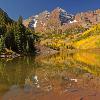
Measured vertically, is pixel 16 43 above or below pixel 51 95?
above

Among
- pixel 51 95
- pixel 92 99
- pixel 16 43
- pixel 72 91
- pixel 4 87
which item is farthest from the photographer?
pixel 16 43

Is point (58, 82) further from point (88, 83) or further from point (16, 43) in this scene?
point (16, 43)

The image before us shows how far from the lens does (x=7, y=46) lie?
134750 millimetres

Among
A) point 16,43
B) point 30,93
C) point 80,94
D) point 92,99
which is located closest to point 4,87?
point 30,93

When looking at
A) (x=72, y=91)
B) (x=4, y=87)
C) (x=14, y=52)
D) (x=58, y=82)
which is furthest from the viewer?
(x=14, y=52)

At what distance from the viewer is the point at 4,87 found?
1534 inches

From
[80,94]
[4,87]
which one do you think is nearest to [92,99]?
[80,94]

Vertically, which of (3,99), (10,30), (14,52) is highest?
(10,30)

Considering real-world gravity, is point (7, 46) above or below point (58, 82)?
above

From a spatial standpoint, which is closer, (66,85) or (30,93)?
(30,93)

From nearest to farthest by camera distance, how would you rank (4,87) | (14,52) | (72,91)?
(72,91)
(4,87)
(14,52)

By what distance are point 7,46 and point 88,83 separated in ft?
321

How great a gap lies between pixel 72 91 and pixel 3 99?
30.2 ft

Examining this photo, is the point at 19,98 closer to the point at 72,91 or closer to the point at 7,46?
the point at 72,91
